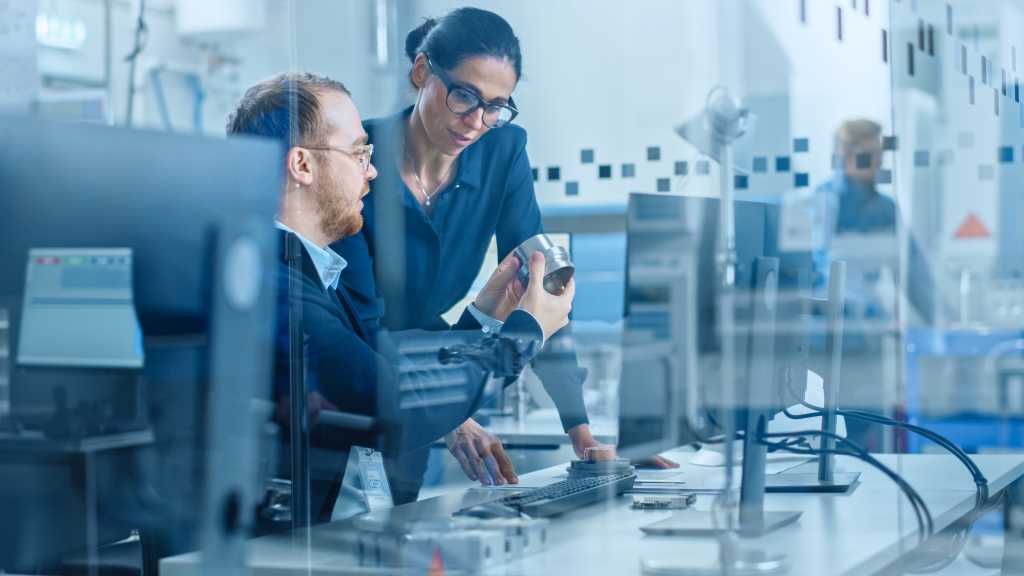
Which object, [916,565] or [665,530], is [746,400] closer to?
[665,530]

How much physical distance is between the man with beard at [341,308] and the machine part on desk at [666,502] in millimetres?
237

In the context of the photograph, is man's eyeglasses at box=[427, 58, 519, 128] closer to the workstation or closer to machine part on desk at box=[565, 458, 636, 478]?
the workstation

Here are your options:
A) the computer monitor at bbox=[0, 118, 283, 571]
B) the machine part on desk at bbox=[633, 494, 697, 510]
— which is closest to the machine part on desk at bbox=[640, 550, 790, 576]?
the machine part on desk at bbox=[633, 494, 697, 510]

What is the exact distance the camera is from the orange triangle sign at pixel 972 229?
6.67 feet

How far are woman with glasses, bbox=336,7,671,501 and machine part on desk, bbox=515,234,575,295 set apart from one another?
0.02m

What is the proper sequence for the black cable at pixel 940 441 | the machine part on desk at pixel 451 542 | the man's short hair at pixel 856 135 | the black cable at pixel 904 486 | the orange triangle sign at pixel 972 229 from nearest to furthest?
1. the machine part on desk at pixel 451 542
2. the black cable at pixel 904 486
3. the man's short hair at pixel 856 135
4. the black cable at pixel 940 441
5. the orange triangle sign at pixel 972 229

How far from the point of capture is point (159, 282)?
9.13 ft

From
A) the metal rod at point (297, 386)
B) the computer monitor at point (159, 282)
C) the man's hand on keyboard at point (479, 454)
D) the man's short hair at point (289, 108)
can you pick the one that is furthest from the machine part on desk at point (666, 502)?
the computer monitor at point (159, 282)

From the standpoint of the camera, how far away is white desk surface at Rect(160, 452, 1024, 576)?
1.36 m

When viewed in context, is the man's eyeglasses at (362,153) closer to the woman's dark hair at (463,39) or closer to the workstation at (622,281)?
the workstation at (622,281)

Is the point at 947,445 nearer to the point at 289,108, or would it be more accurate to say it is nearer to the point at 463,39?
the point at 463,39

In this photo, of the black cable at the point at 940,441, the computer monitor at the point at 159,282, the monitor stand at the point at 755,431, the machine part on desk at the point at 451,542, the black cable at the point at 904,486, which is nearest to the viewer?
the machine part on desk at the point at 451,542

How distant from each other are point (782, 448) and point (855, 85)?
1.68 ft

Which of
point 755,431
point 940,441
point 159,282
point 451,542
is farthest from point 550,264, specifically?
point 159,282
